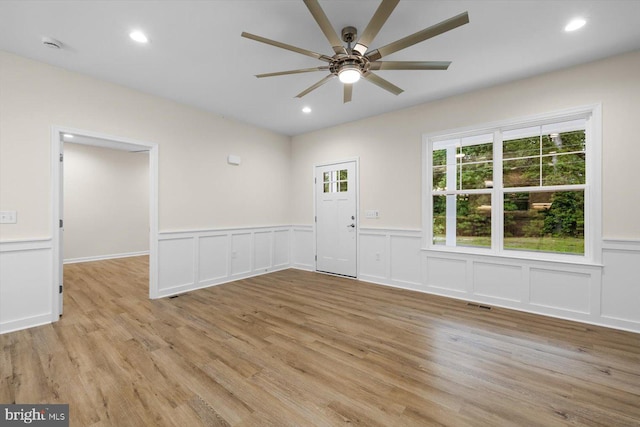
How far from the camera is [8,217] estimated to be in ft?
9.27

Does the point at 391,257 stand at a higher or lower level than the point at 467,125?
lower

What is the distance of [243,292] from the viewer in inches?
164

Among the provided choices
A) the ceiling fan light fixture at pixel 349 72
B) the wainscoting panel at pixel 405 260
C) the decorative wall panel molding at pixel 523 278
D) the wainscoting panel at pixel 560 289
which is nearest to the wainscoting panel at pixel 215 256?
the decorative wall panel molding at pixel 523 278

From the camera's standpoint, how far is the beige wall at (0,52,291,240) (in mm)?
2865

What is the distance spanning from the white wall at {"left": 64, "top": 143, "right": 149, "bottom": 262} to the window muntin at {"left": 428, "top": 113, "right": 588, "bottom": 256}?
24.1ft

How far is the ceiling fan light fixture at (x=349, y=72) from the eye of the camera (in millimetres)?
2329

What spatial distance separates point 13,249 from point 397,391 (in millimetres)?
3970

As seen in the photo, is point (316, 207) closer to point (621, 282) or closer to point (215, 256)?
point (215, 256)

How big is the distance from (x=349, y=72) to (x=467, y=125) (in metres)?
2.33

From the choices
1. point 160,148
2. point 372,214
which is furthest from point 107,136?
point 372,214

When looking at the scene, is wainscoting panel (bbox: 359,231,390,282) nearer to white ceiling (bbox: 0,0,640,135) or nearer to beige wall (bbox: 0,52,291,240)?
beige wall (bbox: 0,52,291,240)

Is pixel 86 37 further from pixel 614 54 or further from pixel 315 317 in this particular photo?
pixel 614 54

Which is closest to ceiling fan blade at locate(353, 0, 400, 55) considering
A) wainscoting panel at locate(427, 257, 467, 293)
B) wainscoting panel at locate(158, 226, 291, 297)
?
wainscoting panel at locate(427, 257, 467, 293)

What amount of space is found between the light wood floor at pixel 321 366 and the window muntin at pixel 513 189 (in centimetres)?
103
